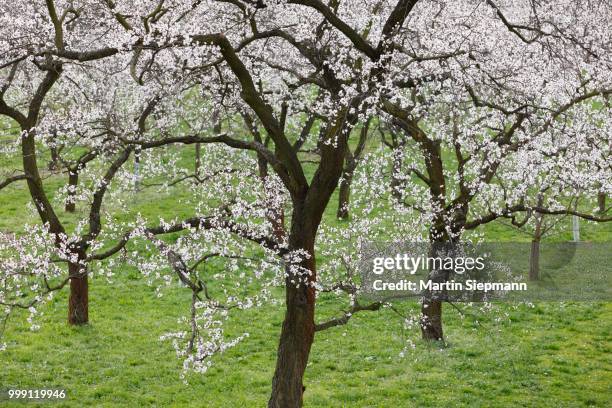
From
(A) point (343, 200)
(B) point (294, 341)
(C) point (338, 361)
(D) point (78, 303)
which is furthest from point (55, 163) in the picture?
(A) point (343, 200)

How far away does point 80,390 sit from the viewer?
17.7 metres

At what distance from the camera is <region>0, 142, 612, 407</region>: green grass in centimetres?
1770

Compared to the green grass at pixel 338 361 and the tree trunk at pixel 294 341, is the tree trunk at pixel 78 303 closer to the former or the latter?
the green grass at pixel 338 361

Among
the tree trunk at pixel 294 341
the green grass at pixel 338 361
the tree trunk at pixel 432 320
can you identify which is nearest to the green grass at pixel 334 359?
the green grass at pixel 338 361

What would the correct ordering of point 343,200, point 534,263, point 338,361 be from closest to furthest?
1. point 338,361
2. point 534,263
3. point 343,200

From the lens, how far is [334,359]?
19.9 m

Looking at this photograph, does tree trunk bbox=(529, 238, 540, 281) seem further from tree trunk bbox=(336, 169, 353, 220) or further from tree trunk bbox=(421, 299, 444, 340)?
tree trunk bbox=(336, 169, 353, 220)

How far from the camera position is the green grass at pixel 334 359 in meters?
17.7

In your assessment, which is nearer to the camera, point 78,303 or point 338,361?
point 338,361

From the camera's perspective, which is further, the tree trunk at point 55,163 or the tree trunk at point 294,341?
the tree trunk at point 55,163

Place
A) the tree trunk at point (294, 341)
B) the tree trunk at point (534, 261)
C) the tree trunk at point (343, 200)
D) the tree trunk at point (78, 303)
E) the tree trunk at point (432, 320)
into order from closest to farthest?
1. the tree trunk at point (294, 341)
2. the tree trunk at point (432, 320)
3. the tree trunk at point (78, 303)
4. the tree trunk at point (534, 261)
5. the tree trunk at point (343, 200)

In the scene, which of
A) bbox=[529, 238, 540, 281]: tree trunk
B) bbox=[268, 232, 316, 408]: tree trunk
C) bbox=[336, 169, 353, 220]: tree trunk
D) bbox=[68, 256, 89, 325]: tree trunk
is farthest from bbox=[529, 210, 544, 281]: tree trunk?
bbox=[68, 256, 89, 325]: tree trunk

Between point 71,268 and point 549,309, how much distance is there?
1372 cm

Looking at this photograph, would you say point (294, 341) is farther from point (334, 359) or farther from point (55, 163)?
point (55, 163)
